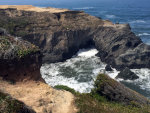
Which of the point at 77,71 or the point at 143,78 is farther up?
the point at 143,78

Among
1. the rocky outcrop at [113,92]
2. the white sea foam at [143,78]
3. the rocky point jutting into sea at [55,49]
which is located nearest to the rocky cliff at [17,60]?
the rocky point jutting into sea at [55,49]

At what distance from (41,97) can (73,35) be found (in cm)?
4059

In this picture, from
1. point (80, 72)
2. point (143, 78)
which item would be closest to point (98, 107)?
point (143, 78)

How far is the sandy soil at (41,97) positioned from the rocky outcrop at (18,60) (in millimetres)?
842

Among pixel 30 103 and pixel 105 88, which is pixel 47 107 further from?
pixel 105 88

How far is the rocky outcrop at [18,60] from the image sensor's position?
2034 cm

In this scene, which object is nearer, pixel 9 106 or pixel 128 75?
pixel 9 106

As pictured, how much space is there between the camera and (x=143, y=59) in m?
48.7

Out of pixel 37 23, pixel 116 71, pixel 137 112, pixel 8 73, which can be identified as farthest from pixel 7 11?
pixel 137 112

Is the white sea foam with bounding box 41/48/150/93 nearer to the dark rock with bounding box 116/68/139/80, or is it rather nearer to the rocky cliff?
the dark rock with bounding box 116/68/139/80

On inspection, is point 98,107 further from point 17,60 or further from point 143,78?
point 143,78

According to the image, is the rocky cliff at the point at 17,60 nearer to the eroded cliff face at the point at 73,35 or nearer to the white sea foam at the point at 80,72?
the white sea foam at the point at 80,72

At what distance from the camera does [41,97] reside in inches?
754

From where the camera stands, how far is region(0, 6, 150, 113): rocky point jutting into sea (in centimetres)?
1977
